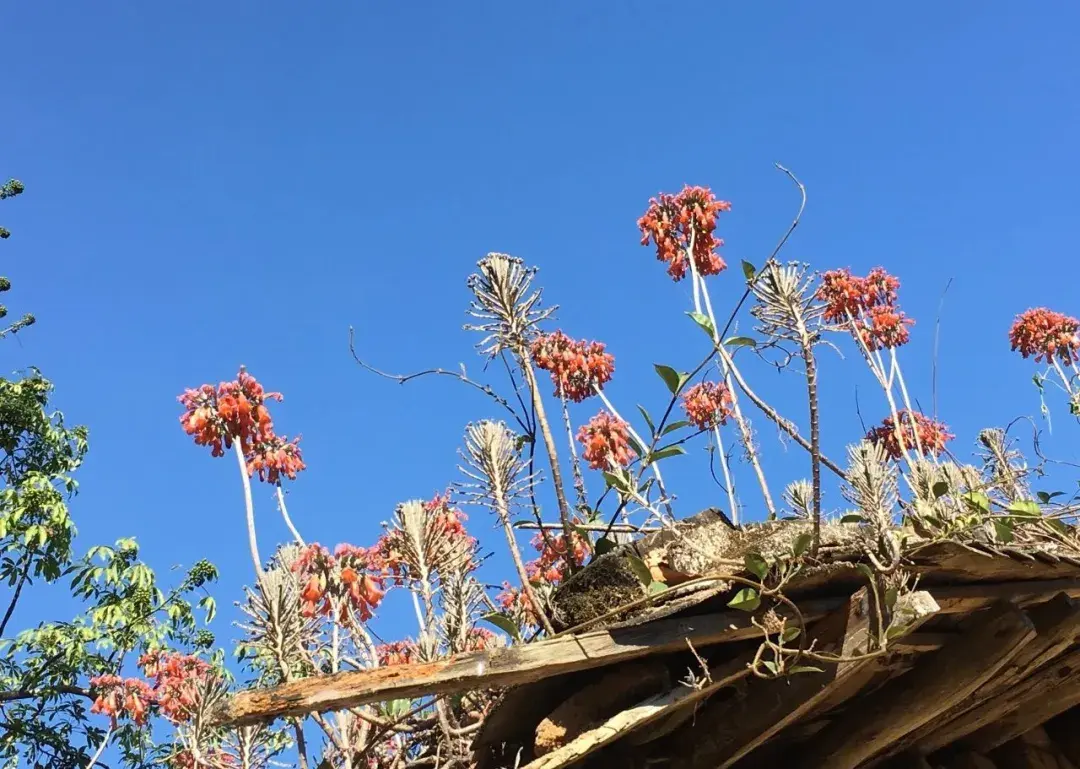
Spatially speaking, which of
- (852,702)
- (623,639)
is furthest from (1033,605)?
(623,639)

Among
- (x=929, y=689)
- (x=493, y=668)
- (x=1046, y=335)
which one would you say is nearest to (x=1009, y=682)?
(x=929, y=689)

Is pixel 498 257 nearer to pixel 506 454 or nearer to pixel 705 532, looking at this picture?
pixel 506 454

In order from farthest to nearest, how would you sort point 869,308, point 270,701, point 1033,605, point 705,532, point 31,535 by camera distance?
point 31,535 → point 869,308 → point 1033,605 → point 705,532 → point 270,701

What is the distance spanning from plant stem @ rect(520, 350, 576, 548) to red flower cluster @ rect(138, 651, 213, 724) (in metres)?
1.64

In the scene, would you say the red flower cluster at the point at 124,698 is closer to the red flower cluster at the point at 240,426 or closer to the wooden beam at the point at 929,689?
the red flower cluster at the point at 240,426

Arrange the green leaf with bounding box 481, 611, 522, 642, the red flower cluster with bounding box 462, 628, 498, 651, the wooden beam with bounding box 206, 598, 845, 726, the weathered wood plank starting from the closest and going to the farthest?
the wooden beam with bounding box 206, 598, 845, 726
the green leaf with bounding box 481, 611, 522, 642
the weathered wood plank
the red flower cluster with bounding box 462, 628, 498, 651

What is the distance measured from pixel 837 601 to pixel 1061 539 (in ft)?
1.88

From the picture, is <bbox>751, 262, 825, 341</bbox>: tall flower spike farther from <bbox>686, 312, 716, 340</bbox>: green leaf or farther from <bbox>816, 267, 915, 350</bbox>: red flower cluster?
<bbox>816, 267, 915, 350</bbox>: red flower cluster

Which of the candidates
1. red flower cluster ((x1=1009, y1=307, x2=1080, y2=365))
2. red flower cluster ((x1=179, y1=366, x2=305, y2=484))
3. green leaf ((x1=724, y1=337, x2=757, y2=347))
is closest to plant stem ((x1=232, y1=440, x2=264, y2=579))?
red flower cluster ((x1=179, y1=366, x2=305, y2=484))

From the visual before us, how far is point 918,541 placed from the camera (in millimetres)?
1855

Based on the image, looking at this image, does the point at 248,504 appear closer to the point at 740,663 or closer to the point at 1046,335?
the point at 740,663

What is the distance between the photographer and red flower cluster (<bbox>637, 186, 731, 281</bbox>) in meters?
5.72

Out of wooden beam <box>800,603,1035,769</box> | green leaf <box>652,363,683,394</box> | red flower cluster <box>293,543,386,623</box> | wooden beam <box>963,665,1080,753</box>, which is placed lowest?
wooden beam <box>963,665,1080,753</box>

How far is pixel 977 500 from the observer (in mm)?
1871
